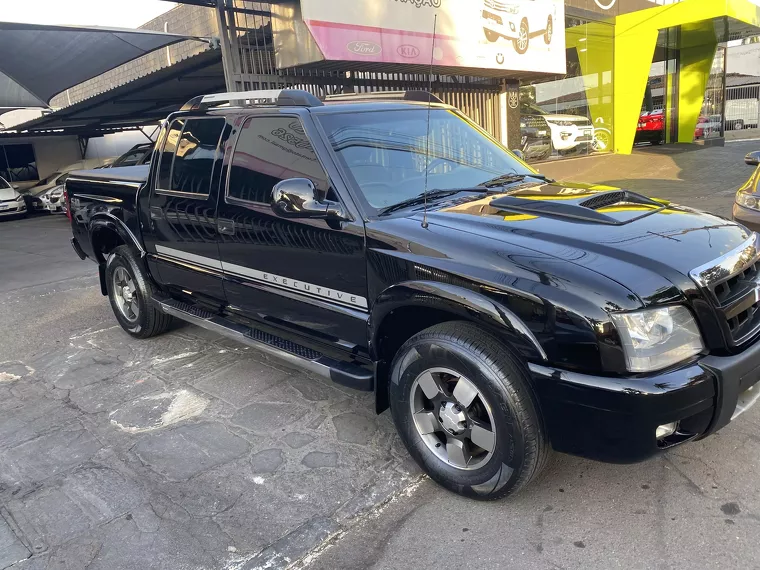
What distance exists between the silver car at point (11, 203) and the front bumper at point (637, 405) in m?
19.0

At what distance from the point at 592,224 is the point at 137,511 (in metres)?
2.67

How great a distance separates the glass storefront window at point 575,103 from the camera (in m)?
14.8

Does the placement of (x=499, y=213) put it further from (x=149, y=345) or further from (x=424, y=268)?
(x=149, y=345)

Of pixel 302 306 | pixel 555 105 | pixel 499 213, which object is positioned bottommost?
pixel 302 306

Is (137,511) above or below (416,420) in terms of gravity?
below

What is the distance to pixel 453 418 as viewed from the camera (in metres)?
2.98

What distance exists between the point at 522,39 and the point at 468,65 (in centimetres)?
199

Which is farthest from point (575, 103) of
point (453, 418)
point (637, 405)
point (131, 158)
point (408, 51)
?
point (637, 405)

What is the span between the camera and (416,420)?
313 centimetres

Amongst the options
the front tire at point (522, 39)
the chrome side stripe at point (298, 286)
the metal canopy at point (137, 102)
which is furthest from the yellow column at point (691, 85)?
the chrome side stripe at point (298, 286)

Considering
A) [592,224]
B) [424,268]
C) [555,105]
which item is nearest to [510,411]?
[424,268]

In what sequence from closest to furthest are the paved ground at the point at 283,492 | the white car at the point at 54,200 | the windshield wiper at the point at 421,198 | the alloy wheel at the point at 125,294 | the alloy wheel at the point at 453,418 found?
the paved ground at the point at 283,492
the alloy wheel at the point at 453,418
the windshield wiper at the point at 421,198
the alloy wheel at the point at 125,294
the white car at the point at 54,200

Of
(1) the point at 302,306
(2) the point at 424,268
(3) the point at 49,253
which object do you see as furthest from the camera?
(3) the point at 49,253

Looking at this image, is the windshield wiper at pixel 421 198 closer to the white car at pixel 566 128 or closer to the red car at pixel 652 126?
the white car at pixel 566 128
